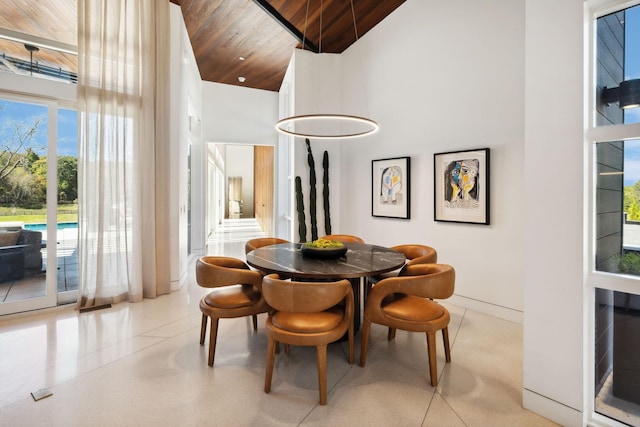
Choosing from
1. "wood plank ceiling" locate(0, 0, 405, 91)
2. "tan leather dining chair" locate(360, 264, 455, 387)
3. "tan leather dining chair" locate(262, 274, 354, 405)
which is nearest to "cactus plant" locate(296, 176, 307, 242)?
"wood plank ceiling" locate(0, 0, 405, 91)

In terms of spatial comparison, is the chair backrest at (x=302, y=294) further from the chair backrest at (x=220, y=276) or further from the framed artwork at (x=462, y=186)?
the framed artwork at (x=462, y=186)

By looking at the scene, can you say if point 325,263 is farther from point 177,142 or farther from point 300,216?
point 177,142

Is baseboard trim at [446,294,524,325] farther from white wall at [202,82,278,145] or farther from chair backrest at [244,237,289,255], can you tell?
white wall at [202,82,278,145]

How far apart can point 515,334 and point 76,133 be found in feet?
17.6

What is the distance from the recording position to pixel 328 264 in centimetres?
251

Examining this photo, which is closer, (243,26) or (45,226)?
(45,226)

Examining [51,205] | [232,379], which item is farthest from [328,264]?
[51,205]

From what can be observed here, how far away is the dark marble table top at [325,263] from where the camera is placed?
7.35 ft

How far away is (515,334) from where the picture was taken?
9.73 ft

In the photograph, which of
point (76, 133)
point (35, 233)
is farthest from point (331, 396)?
point (76, 133)

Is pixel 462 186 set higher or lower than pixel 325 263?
higher

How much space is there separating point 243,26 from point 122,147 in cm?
269

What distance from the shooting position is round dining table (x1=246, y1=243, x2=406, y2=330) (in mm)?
2242

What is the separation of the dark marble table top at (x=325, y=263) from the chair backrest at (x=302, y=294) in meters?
0.24
